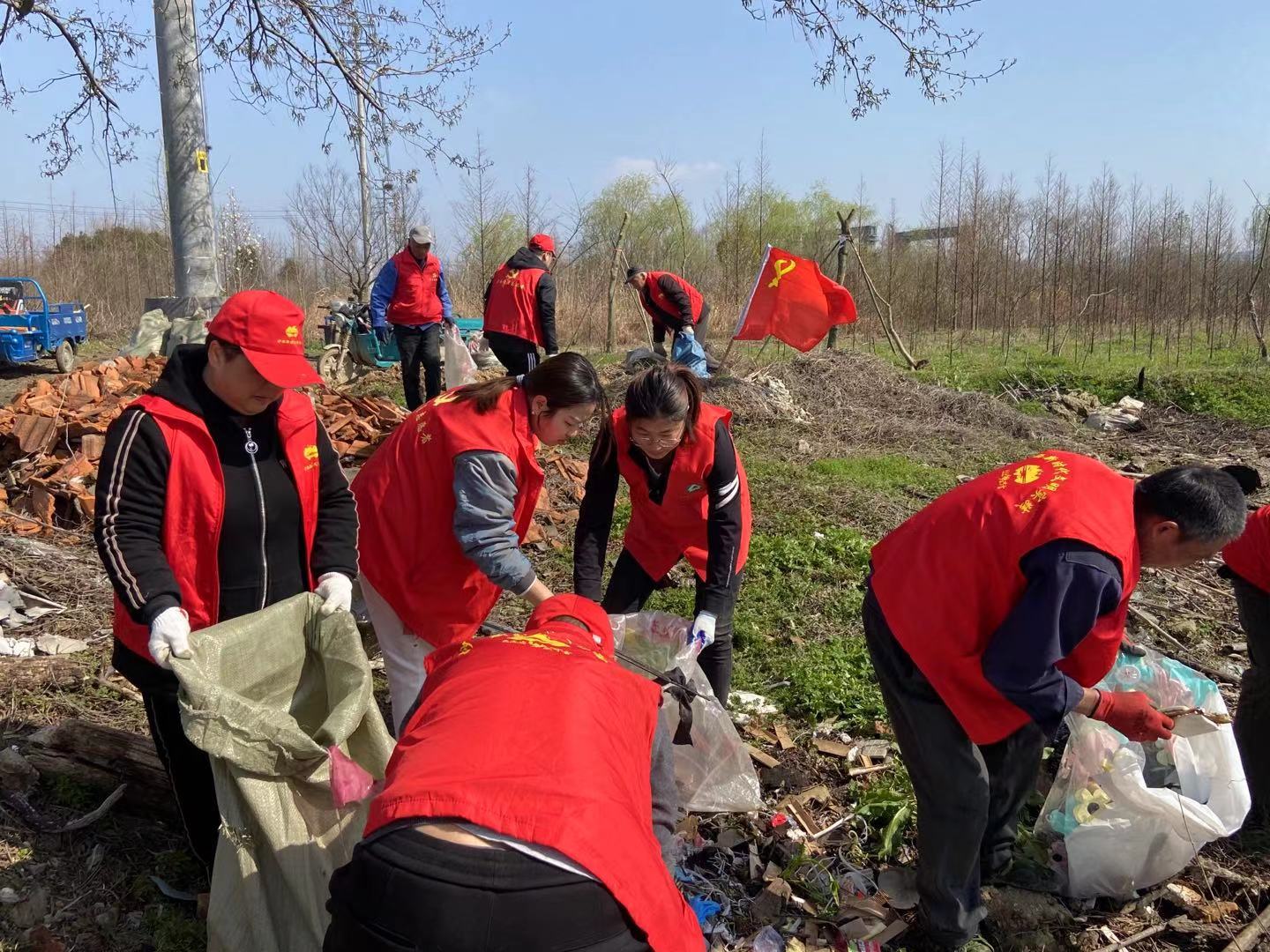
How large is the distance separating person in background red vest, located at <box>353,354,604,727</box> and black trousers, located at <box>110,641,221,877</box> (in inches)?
25.7

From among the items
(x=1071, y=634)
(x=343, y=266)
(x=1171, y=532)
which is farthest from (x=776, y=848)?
(x=343, y=266)

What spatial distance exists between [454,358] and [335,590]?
20.8ft

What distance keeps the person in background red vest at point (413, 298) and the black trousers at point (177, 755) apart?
5951 mm

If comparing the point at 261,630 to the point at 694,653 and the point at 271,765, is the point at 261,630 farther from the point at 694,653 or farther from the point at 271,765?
the point at 694,653

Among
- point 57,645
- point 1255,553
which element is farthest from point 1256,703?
point 57,645

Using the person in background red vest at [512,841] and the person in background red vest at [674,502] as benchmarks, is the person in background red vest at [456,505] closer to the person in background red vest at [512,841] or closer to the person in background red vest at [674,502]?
the person in background red vest at [674,502]

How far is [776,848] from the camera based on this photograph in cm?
288

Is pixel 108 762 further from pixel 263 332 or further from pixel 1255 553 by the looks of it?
pixel 1255 553

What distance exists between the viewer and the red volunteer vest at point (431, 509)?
2.65 metres

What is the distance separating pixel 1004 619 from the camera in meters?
2.11

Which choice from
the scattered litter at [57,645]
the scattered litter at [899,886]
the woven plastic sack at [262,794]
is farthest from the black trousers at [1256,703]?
the scattered litter at [57,645]

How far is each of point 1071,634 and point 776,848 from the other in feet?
4.44

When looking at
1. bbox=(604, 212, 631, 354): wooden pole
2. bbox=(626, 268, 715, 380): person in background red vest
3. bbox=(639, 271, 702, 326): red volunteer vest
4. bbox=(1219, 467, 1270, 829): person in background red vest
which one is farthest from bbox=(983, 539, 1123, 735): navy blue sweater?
bbox=(604, 212, 631, 354): wooden pole

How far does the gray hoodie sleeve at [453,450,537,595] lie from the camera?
258 cm
